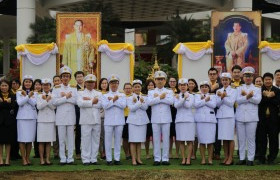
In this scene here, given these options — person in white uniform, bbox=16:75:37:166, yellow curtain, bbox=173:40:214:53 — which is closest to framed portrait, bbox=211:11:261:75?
yellow curtain, bbox=173:40:214:53

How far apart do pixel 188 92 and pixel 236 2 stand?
12.4 metres

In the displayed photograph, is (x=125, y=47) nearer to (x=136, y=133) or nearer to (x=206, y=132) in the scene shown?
(x=136, y=133)

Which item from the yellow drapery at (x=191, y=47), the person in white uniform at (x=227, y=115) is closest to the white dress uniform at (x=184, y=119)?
the person in white uniform at (x=227, y=115)

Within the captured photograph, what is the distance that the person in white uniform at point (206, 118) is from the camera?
908cm

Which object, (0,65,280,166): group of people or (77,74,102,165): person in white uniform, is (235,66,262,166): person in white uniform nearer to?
(0,65,280,166): group of people

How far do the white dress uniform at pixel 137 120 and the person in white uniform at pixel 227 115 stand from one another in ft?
4.61

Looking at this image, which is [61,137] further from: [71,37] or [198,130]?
[71,37]

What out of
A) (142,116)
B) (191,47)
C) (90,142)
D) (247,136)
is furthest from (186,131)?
(191,47)

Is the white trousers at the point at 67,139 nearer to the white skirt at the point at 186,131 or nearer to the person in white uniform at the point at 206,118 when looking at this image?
the white skirt at the point at 186,131

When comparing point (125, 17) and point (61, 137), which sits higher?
point (125, 17)

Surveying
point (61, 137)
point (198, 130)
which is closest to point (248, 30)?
point (198, 130)

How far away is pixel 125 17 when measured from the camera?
98.7ft

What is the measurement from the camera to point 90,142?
9.23 meters

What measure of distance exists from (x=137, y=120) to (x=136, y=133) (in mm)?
247
